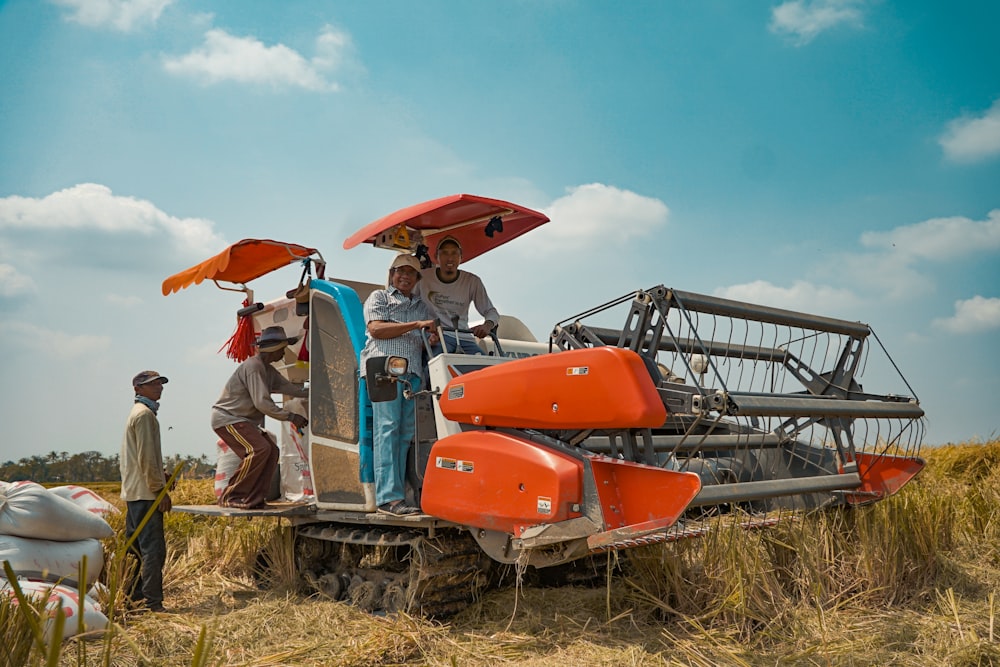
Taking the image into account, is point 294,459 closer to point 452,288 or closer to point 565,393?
point 452,288

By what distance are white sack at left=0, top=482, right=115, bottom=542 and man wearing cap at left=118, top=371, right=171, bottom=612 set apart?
43 centimetres

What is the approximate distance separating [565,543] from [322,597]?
2.31m

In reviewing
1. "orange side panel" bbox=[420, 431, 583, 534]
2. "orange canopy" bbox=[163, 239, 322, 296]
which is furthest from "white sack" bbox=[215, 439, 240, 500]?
"orange side panel" bbox=[420, 431, 583, 534]

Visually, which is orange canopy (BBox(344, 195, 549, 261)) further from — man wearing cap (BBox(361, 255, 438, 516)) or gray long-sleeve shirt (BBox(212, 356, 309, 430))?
gray long-sleeve shirt (BBox(212, 356, 309, 430))

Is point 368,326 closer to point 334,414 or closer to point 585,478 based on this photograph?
point 334,414

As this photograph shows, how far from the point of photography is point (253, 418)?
636 centimetres

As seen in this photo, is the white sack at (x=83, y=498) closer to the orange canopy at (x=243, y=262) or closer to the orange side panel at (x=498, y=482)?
the orange canopy at (x=243, y=262)

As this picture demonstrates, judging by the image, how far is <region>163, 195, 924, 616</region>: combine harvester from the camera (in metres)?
3.66

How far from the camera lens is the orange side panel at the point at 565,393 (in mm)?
3568

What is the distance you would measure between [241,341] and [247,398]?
105 centimetres

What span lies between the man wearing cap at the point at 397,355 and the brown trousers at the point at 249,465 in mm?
1548

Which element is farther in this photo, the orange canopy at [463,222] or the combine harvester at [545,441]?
the orange canopy at [463,222]

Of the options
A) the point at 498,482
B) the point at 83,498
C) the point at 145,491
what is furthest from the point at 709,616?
the point at 83,498

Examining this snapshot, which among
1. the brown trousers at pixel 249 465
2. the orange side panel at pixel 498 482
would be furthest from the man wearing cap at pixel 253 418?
the orange side panel at pixel 498 482
